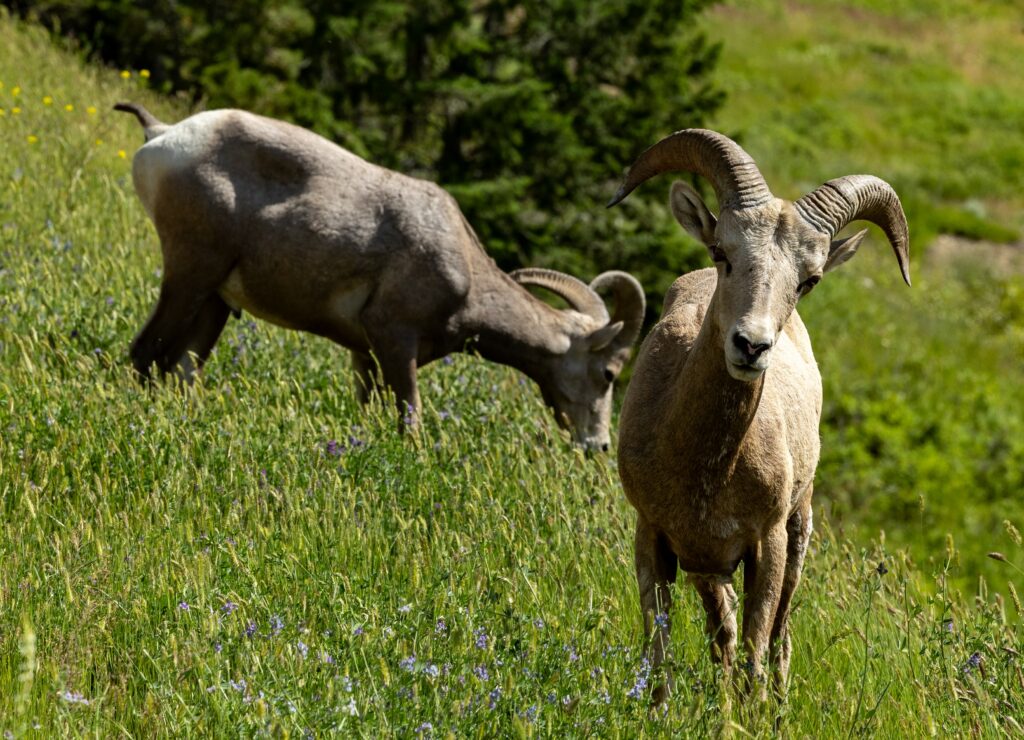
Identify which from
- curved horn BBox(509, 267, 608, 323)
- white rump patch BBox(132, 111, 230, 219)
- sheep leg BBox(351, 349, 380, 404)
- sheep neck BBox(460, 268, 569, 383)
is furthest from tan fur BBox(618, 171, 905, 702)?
curved horn BBox(509, 267, 608, 323)

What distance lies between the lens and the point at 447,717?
359 cm

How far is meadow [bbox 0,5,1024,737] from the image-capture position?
3.72 m

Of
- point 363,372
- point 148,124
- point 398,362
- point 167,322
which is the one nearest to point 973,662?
point 398,362

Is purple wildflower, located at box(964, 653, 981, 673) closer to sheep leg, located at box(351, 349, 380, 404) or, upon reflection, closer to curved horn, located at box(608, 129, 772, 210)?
curved horn, located at box(608, 129, 772, 210)

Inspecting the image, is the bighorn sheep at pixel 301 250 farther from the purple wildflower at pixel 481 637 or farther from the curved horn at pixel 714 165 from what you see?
the purple wildflower at pixel 481 637

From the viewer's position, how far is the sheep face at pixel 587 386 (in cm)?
910

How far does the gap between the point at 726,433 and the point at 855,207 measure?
1.06m

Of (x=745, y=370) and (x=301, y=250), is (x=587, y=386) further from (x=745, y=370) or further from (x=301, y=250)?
(x=745, y=370)

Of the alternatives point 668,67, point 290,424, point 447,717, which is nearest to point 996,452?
point 668,67

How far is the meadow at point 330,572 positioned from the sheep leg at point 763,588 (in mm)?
244

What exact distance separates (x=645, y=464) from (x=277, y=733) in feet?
6.30

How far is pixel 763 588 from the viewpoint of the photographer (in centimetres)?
501

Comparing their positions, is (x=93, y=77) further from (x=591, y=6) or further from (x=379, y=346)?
(x=379, y=346)

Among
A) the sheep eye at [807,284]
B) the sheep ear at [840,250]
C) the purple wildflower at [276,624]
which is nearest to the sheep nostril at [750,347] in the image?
the sheep eye at [807,284]
